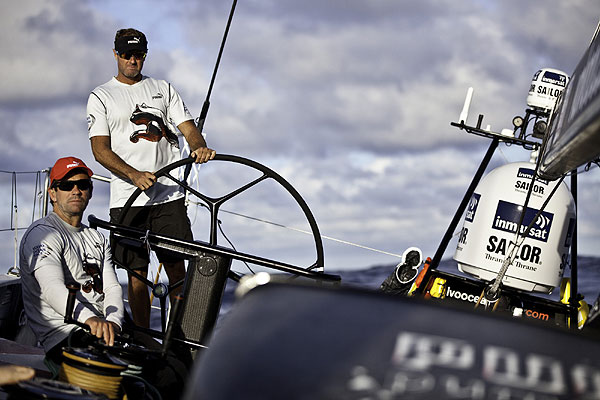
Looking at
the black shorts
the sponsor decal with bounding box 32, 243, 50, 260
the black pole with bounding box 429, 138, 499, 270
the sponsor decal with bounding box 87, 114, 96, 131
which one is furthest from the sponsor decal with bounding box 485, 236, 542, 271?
the sponsor decal with bounding box 32, 243, 50, 260

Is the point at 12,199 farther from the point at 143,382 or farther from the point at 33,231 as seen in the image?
the point at 143,382

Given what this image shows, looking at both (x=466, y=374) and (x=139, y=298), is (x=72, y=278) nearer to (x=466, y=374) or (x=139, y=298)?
(x=139, y=298)

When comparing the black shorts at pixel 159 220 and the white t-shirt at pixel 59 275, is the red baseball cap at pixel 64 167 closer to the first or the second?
the white t-shirt at pixel 59 275

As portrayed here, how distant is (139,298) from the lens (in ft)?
13.0

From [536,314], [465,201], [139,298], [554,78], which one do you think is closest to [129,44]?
[139,298]

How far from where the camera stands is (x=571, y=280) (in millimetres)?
4660

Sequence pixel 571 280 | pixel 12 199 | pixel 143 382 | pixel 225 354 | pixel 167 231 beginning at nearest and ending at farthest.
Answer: pixel 225 354 < pixel 143 382 < pixel 167 231 < pixel 571 280 < pixel 12 199

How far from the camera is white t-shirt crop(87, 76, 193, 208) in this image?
13.4 feet

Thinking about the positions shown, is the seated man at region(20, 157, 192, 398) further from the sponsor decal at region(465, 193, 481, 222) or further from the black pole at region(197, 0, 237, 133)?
the sponsor decal at region(465, 193, 481, 222)

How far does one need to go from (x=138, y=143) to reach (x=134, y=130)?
0.07 metres

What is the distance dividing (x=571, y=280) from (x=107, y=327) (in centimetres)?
287

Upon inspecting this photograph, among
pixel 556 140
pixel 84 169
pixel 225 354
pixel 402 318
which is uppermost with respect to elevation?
pixel 556 140

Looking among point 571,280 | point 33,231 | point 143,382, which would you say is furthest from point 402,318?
point 571,280

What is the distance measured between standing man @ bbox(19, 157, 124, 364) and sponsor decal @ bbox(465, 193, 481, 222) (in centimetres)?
244
